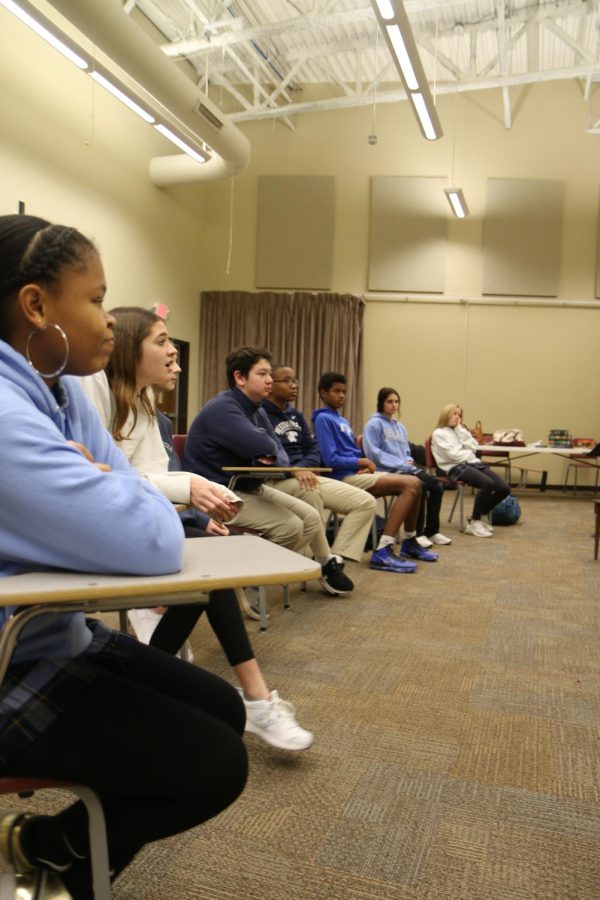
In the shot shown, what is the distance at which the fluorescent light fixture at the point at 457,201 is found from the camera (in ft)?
27.0

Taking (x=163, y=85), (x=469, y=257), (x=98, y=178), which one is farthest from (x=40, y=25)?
(x=469, y=257)

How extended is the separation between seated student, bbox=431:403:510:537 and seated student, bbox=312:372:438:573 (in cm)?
135

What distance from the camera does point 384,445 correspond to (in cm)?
514

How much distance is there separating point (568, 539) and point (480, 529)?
681 millimetres

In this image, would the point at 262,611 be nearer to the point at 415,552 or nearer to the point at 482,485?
the point at 415,552

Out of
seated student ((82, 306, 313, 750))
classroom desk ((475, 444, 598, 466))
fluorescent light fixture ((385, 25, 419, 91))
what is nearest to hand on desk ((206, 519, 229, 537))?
seated student ((82, 306, 313, 750))

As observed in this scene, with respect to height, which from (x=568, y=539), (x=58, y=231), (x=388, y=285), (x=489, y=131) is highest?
(x=489, y=131)

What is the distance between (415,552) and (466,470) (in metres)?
1.42

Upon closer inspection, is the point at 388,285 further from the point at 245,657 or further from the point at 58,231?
the point at 58,231

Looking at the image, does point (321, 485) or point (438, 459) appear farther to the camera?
point (438, 459)

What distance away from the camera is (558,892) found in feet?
4.60

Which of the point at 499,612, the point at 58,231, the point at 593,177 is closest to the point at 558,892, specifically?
the point at 58,231

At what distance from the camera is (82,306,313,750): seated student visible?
73.2 inches

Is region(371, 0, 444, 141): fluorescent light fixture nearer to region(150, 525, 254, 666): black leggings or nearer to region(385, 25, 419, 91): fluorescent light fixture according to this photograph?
region(385, 25, 419, 91): fluorescent light fixture
